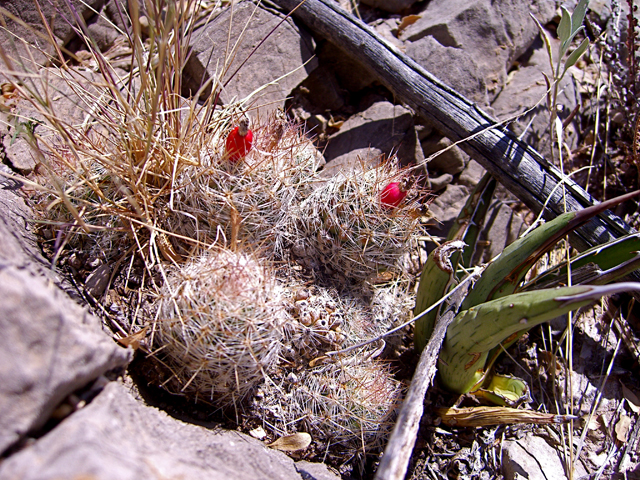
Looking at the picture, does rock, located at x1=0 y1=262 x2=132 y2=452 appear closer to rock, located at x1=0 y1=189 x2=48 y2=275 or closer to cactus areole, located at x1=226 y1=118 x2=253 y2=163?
rock, located at x1=0 y1=189 x2=48 y2=275

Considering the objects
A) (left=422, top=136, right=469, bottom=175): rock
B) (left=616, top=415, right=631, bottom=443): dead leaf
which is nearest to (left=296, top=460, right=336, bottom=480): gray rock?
(left=616, top=415, right=631, bottom=443): dead leaf

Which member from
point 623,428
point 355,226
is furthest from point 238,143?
point 623,428

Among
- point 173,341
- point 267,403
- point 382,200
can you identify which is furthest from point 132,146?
point 267,403

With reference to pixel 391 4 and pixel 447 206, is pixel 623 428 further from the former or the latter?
pixel 391 4

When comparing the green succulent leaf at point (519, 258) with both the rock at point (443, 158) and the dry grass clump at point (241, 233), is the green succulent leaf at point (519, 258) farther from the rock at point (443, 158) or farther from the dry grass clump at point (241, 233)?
the rock at point (443, 158)

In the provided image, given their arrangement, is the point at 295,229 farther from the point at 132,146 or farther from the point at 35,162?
the point at 35,162
